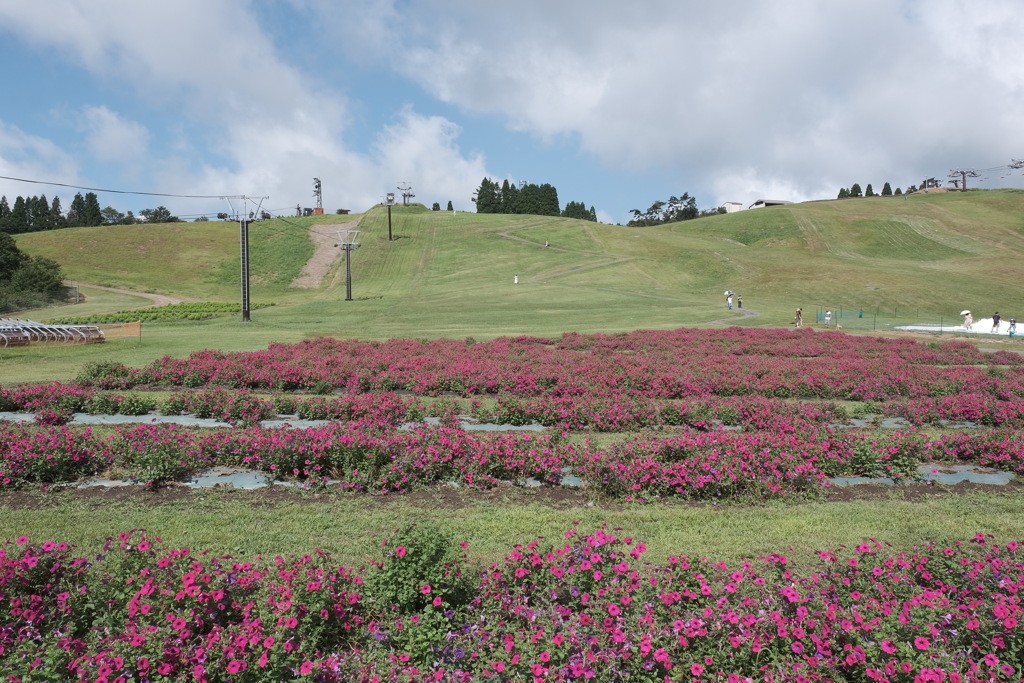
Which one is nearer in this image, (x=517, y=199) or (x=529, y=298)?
(x=529, y=298)

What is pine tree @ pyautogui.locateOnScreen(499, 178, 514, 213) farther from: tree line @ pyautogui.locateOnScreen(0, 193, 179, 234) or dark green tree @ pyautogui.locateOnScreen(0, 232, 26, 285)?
dark green tree @ pyautogui.locateOnScreen(0, 232, 26, 285)

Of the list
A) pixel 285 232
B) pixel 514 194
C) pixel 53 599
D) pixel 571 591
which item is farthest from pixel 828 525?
pixel 514 194

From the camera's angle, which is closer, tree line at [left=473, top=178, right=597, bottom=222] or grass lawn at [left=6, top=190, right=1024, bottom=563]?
grass lawn at [left=6, top=190, right=1024, bottom=563]

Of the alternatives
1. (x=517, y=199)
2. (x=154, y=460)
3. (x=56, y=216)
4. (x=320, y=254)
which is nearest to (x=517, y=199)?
(x=517, y=199)

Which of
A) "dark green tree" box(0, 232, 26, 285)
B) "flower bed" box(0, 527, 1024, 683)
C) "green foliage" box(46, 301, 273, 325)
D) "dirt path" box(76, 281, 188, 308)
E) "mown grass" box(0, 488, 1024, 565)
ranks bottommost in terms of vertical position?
"mown grass" box(0, 488, 1024, 565)

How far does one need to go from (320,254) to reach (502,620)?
4041 inches

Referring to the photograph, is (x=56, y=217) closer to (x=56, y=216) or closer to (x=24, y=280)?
(x=56, y=216)

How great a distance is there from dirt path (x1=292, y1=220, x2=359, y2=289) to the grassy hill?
172cm

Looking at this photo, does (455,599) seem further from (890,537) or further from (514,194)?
(514,194)

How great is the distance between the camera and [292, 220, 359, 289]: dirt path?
280 ft

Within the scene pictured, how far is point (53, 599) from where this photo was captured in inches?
201

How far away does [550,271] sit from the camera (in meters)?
83.4

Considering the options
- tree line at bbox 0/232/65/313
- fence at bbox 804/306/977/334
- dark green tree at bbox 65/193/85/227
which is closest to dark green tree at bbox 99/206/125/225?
dark green tree at bbox 65/193/85/227

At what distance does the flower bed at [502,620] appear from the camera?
14.4 feet
